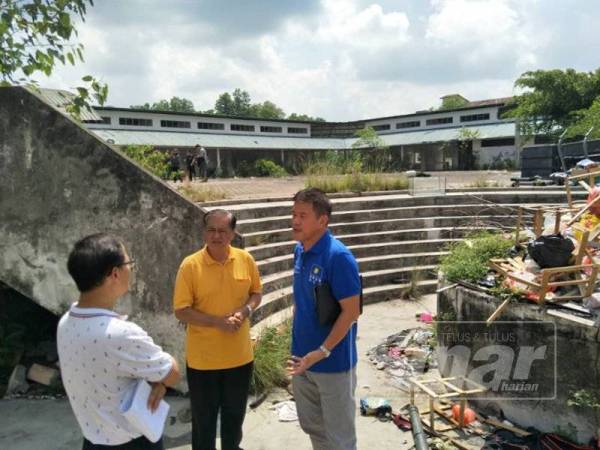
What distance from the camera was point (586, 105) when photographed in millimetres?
25969

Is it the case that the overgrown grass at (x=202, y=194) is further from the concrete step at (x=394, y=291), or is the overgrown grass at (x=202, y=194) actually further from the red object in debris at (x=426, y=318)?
the red object in debris at (x=426, y=318)

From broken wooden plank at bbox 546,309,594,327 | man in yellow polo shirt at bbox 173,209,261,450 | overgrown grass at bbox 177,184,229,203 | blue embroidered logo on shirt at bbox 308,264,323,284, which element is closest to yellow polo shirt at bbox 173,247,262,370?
man in yellow polo shirt at bbox 173,209,261,450

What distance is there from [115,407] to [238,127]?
34.6m

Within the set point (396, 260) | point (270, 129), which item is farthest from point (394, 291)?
point (270, 129)

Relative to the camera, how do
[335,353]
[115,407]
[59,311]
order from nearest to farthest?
[115,407] → [335,353] → [59,311]

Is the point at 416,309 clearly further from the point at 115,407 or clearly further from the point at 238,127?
the point at 238,127

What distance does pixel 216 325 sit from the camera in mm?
2877

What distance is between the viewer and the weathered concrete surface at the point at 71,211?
3924 millimetres

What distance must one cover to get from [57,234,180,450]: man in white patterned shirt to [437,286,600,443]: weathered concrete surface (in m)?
3.15

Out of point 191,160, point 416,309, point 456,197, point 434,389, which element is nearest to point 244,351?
point 434,389

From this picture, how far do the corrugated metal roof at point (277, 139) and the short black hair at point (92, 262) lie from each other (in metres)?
25.6

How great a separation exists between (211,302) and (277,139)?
32986 millimetres

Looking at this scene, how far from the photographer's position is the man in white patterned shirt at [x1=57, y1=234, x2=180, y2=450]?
171cm

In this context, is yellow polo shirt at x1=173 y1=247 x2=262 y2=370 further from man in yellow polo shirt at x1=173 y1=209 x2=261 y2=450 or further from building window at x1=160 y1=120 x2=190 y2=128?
building window at x1=160 y1=120 x2=190 y2=128
